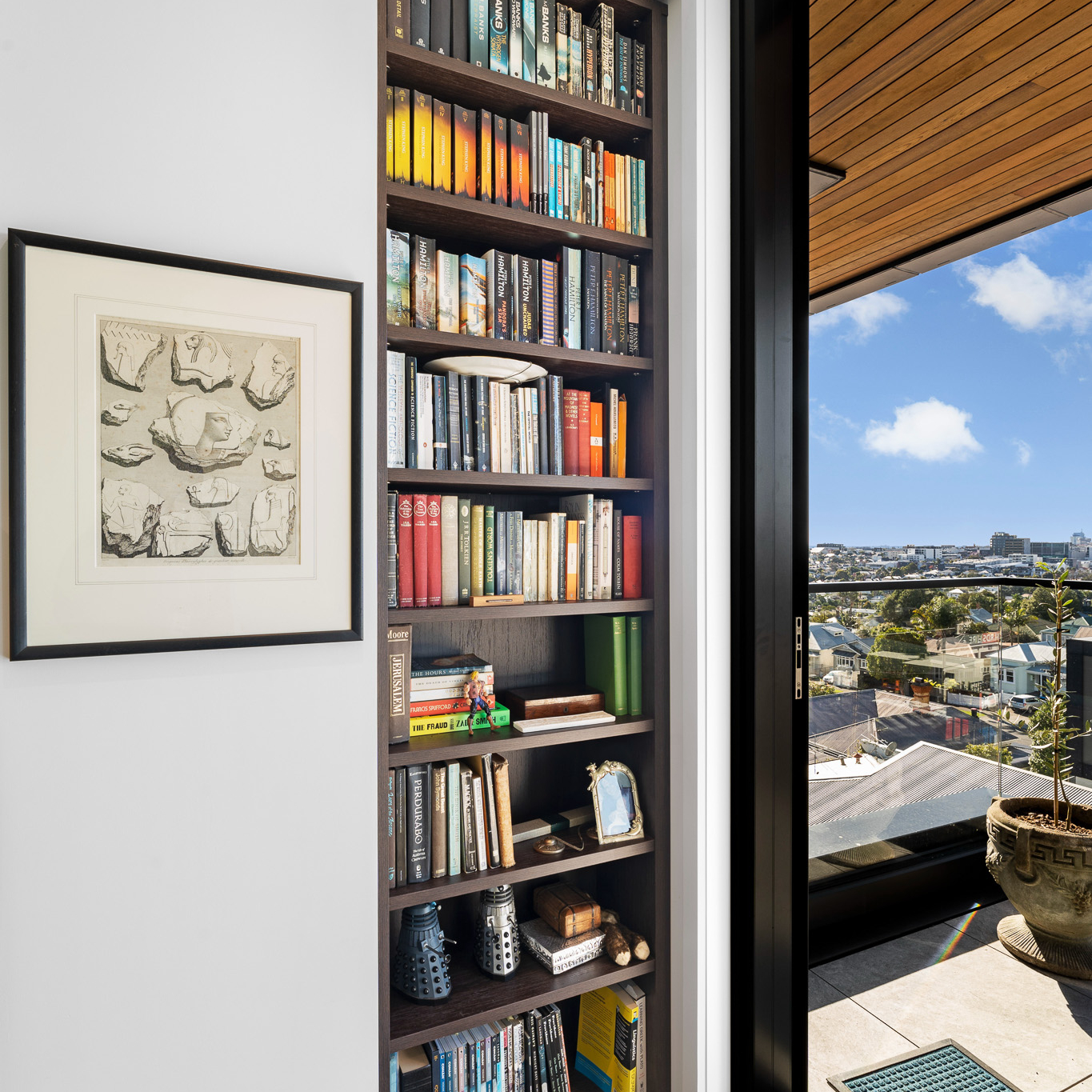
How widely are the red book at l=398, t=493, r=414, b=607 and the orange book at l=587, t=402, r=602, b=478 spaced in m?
0.44

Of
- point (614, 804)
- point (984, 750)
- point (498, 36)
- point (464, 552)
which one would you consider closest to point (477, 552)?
point (464, 552)

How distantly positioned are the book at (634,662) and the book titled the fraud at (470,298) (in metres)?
0.72

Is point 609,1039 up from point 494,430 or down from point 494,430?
down

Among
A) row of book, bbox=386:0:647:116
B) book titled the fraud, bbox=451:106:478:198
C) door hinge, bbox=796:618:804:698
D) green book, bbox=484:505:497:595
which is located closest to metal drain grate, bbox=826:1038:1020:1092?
door hinge, bbox=796:618:804:698

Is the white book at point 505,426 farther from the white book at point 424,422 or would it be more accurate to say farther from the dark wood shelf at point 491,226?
the dark wood shelf at point 491,226

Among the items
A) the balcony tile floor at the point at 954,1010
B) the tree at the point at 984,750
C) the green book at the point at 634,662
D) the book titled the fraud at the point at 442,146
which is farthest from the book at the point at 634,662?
the tree at the point at 984,750

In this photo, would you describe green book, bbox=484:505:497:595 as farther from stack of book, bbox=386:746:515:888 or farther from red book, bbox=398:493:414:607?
stack of book, bbox=386:746:515:888

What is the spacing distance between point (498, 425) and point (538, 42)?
801 millimetres

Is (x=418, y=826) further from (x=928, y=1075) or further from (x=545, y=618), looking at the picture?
(x=928, y=1075)

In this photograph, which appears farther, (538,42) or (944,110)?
(944,110)

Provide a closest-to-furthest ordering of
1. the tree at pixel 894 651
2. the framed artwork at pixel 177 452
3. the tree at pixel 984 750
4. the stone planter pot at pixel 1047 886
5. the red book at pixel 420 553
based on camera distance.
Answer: the framed artwork at pixel 177 452 < the red book at pixel 420 553 < the stone planter pot at pixel 1047 886 < the tree at pixel 894 651 < the tree at pixel 984 750

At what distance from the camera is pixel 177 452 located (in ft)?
3.50

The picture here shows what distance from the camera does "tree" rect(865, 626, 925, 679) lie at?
245 cm

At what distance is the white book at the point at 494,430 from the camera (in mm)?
1427
